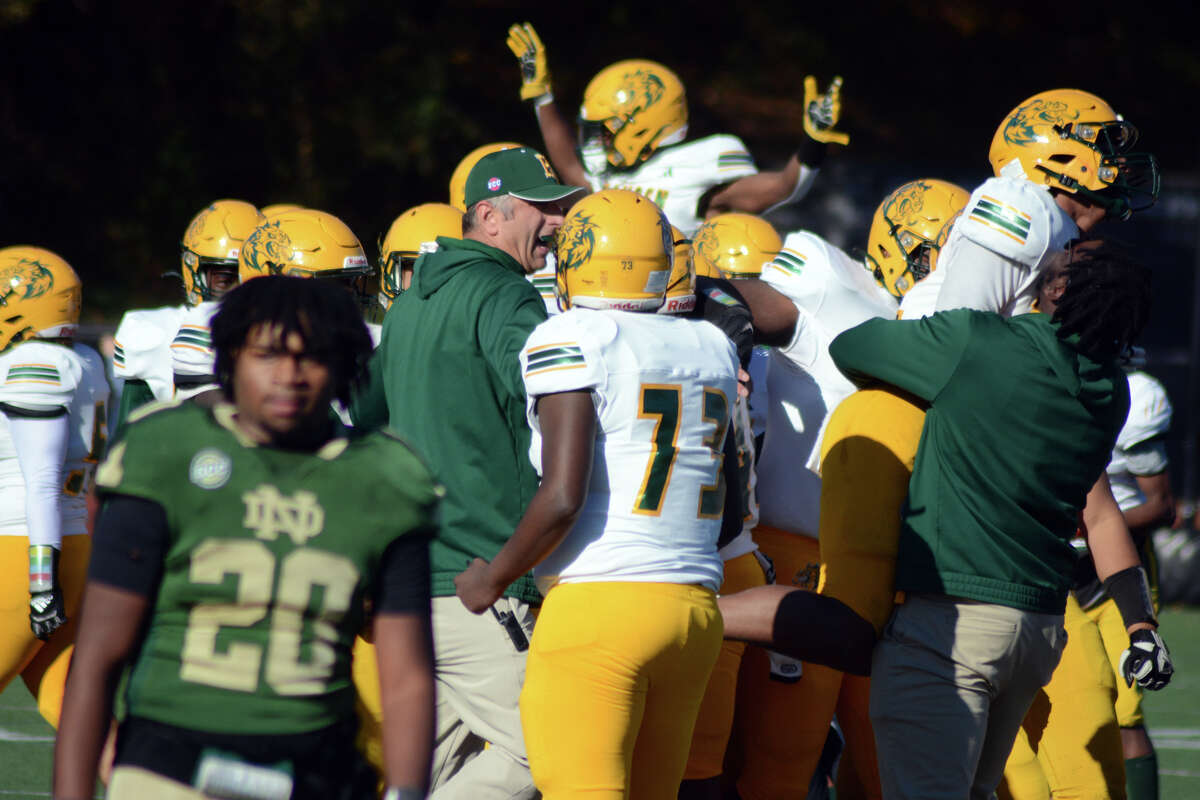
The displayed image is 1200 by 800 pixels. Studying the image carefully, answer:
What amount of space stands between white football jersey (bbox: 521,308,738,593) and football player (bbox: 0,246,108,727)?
2451mm

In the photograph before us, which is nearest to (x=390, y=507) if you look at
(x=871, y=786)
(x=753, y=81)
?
(x=871, y=786)

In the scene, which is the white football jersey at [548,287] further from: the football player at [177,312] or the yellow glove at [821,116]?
the yellow glove at [821,116]

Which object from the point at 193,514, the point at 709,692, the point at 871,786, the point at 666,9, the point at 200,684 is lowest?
the point at 871,786

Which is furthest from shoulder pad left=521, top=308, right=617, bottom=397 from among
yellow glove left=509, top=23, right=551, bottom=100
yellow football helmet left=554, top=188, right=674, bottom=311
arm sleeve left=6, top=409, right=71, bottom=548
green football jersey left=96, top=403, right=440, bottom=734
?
yellow glove left=509, top=23, right=551, bottom=100

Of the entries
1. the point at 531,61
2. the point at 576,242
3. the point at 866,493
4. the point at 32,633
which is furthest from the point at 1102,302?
the point at 531,61

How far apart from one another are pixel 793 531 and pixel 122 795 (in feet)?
9.76

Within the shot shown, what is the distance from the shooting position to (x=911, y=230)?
546 centimetres

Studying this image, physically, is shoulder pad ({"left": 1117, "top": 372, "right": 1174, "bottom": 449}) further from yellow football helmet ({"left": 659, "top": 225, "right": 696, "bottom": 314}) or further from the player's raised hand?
yellow football helmet ({"left": 659, "top": 225, "right": 696, "bottom": 314})

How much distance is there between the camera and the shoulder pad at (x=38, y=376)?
5570 mm

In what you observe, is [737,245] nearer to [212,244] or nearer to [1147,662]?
[212,244]

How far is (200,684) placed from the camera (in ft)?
8.91

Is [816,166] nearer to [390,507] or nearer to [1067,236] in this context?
[1067,236]

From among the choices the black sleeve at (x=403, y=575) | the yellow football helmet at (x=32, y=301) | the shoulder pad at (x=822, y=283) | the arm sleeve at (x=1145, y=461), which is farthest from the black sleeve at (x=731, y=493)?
the arm sleeve at (x=1145, y=461)

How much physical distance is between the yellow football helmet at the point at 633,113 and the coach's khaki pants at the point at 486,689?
138 inches
